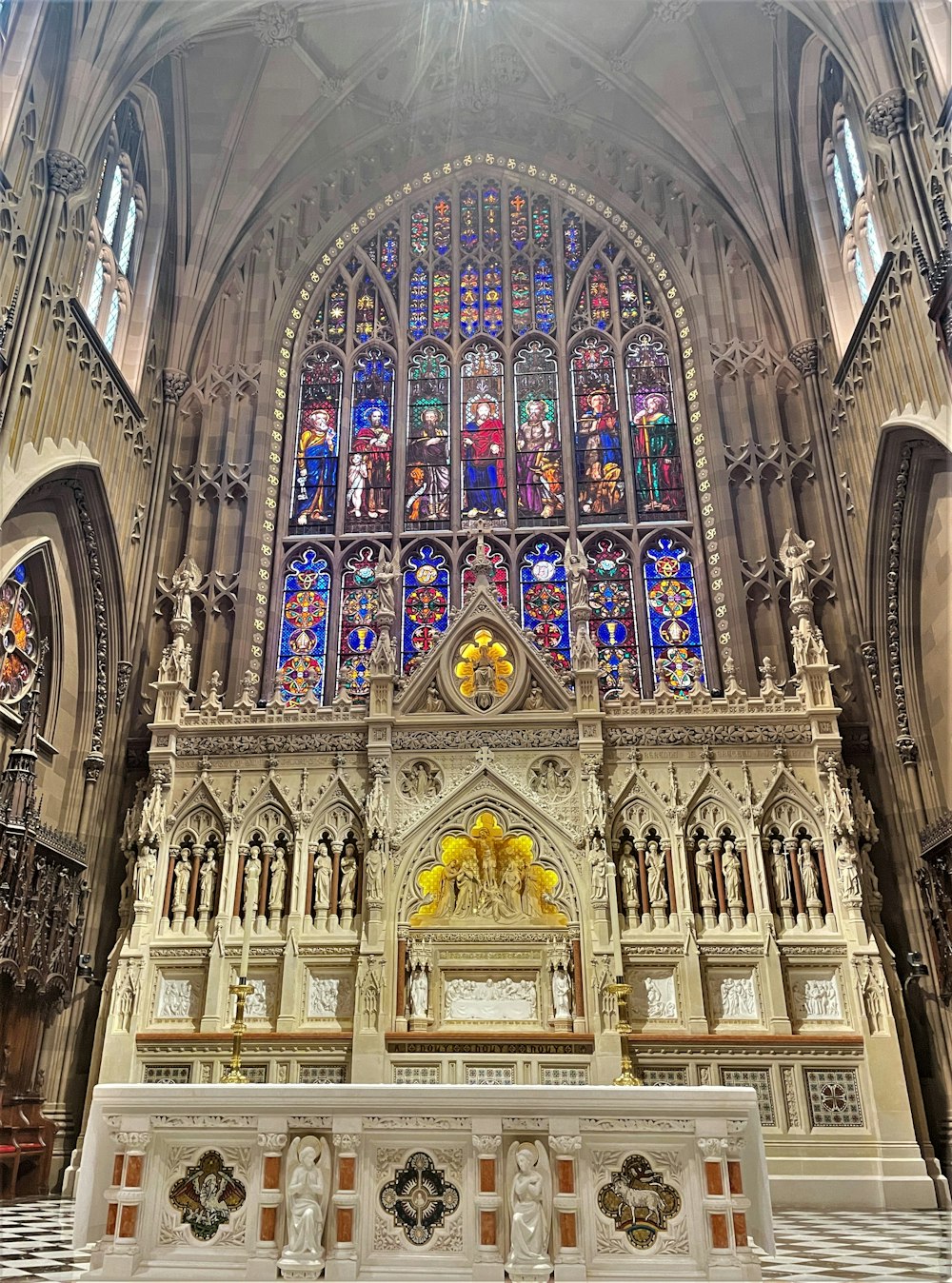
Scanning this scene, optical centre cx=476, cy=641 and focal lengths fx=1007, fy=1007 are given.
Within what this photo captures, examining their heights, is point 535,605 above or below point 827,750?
above

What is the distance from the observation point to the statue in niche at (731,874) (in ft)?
41.6

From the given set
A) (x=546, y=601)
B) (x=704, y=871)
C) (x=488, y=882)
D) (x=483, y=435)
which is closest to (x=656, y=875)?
(x=704, y=871)

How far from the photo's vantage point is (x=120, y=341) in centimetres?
1662

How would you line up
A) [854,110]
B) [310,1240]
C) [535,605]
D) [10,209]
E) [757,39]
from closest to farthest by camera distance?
[310,1240] < [10,209] < [854,110] < [535,605] < [757,39]

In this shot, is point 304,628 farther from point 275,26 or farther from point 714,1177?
point 714,1177

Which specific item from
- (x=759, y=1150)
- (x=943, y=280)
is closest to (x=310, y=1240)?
(x=759, y=1150)

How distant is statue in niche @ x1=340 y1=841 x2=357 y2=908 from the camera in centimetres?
1289

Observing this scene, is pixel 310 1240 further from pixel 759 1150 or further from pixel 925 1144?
pixel 925 1144

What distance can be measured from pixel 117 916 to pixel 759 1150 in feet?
32.7

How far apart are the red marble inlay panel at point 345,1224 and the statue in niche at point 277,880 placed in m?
6.76

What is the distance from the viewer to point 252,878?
13055 millimetres

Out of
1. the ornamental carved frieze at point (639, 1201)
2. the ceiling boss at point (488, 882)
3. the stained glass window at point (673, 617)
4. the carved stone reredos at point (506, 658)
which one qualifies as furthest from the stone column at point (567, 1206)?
the stained glass window at point (673, 617)

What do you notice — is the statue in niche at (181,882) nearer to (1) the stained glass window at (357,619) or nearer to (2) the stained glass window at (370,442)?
(1) the stained glass window at (357,619)

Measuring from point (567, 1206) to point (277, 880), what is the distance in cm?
752
